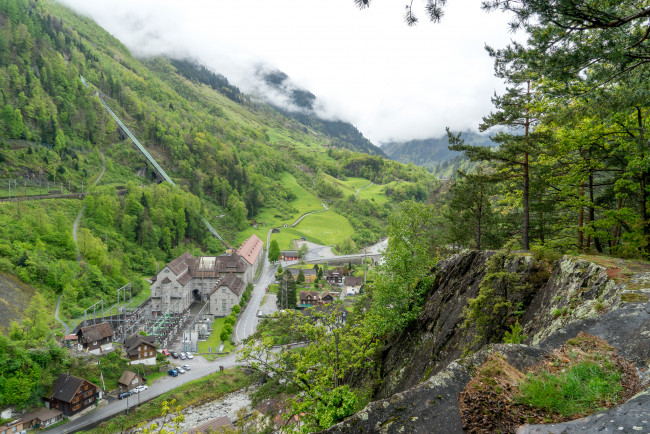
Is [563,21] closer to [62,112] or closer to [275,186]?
[62,112]

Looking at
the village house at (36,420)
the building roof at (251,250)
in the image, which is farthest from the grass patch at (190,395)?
the building roof at (251,250)

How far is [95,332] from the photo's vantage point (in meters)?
44.6

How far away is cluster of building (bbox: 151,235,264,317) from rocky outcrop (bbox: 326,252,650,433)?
4881cm

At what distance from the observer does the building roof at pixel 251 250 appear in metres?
74.8

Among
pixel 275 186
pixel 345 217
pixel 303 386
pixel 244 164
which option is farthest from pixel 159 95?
pixel 303 386

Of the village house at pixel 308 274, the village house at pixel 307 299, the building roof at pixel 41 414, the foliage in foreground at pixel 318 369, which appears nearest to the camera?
the foliage in foreground at pixel 318 369

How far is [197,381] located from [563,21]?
148 feet

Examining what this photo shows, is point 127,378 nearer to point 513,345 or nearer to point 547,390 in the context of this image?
point 513,345

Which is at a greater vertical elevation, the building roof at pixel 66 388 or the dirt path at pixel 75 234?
the dirt path at pixel 75 234

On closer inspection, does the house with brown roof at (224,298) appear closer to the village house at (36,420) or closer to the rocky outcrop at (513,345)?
the village house at (36,420)

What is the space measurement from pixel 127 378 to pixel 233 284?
22350mm

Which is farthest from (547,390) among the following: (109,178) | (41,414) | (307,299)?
(109,178)

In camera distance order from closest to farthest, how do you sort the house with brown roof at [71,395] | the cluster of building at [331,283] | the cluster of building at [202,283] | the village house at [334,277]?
the house with brown roof at [71,395], the cluster of building at [202,283], the cluster of building at [331,283], the village house at [334,277]

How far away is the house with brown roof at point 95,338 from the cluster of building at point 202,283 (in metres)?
12.9
